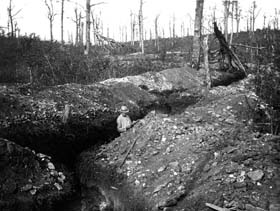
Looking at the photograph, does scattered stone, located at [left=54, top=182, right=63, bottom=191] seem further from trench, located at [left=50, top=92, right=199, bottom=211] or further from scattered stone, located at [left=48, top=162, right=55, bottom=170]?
scattered stone, located at [left=48, top=162, right=55, bottom=170]

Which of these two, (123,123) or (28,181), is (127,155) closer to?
(123,123)

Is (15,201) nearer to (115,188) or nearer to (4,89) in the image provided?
(115,188)

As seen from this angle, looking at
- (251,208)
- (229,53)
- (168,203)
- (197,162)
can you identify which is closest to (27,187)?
(168,203)

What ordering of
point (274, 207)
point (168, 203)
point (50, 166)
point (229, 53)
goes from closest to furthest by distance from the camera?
1. point (274, 207)
2. point (168, 203)
3. point (50, 166)
4. point (229, 53)

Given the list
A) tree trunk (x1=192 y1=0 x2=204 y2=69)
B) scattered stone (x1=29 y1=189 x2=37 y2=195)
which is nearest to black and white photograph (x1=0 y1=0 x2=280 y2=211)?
scattered stone (x1=29 y1=189 x2=37 y2=195)

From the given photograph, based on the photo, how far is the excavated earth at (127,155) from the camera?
4873mm

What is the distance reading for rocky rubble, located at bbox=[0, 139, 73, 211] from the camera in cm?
507

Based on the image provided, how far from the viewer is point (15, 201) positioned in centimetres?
500

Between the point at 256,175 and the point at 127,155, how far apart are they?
2.87 meters

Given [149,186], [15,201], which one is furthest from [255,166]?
[15,201]

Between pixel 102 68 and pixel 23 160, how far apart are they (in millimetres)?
8115

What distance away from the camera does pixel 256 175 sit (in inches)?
184

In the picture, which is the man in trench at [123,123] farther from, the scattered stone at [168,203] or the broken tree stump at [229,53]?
the broken tree stump at [229,53]

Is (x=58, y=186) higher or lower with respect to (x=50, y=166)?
lower
